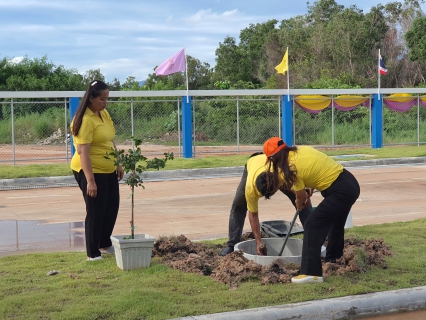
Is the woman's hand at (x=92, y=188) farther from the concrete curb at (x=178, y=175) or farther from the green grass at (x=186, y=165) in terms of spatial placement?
the green grass at (x=186, y=165)

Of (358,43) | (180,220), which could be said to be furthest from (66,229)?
(358,43)

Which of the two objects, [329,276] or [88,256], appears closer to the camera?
[329,276]

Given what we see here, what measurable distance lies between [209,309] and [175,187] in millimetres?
10575

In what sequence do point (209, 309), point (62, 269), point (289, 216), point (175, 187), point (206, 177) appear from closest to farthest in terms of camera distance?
point (209, 309)
point (62, 269)
point (289, 216)
point (175, 187)
point (206, 177)

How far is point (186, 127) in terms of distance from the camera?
2398 centimetres

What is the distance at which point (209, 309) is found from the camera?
518 centimetres

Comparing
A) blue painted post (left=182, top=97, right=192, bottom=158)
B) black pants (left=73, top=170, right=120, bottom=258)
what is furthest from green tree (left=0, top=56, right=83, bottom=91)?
black pants (left=73, top=170, right=120, bottom=258)

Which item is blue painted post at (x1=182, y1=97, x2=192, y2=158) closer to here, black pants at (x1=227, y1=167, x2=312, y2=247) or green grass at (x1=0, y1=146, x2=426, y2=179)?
green grass at (x1=0, y1=146, x2=426, y2=179)

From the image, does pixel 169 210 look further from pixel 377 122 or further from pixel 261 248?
pixel 377 122

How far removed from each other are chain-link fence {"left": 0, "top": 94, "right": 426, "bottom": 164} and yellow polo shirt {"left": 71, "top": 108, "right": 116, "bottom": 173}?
61.8 ft

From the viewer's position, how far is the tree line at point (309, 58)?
144ft

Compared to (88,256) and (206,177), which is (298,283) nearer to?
(88,256)

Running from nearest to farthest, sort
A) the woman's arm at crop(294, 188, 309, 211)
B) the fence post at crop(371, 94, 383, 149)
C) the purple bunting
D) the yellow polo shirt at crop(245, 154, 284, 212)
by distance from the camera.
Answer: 1. the woman's arm at crop(294, 188, 309, 211)
2. the yellow polo shirt at crop(245, 154, 284, 212)
3. the fence post at crop(371, 94, 383, 149)
4. the purple bunting

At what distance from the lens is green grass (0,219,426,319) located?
512 cm
